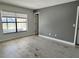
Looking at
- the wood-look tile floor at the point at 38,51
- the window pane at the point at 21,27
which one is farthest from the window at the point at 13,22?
the wood-look tile floor at the point at 38,51

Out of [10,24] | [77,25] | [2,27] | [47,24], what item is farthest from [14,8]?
[77,25]

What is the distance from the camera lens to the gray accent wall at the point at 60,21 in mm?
3713

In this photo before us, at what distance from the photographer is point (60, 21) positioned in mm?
4242

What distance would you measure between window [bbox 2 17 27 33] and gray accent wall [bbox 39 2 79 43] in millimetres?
1773

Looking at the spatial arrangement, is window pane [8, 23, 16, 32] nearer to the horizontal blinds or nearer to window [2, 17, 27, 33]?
window [2, 17, 27, 33]

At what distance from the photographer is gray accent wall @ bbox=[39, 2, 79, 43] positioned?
371 cm

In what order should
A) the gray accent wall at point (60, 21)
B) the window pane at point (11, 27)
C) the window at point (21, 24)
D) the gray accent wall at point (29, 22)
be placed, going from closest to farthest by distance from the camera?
the gray accent wall at point (60, 21), the gray accent wall at point (29, 22), the window pane at point (11, 27), the window at point (21, 24)

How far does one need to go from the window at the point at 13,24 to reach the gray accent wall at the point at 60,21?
1.77 meters

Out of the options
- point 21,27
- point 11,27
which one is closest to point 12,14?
point 11,27

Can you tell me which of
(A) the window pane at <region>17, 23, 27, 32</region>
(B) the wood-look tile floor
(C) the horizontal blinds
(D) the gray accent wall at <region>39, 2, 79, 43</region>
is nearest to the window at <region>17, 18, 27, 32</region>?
(A) the window pane at <region>17, 23, 27, 32</region>

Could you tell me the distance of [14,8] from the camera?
4750 mm

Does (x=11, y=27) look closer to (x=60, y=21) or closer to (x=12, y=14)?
(x=12, y=14)

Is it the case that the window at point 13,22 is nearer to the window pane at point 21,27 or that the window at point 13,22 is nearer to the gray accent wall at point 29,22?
the window pane at point 21,27

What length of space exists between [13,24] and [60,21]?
139 inches
